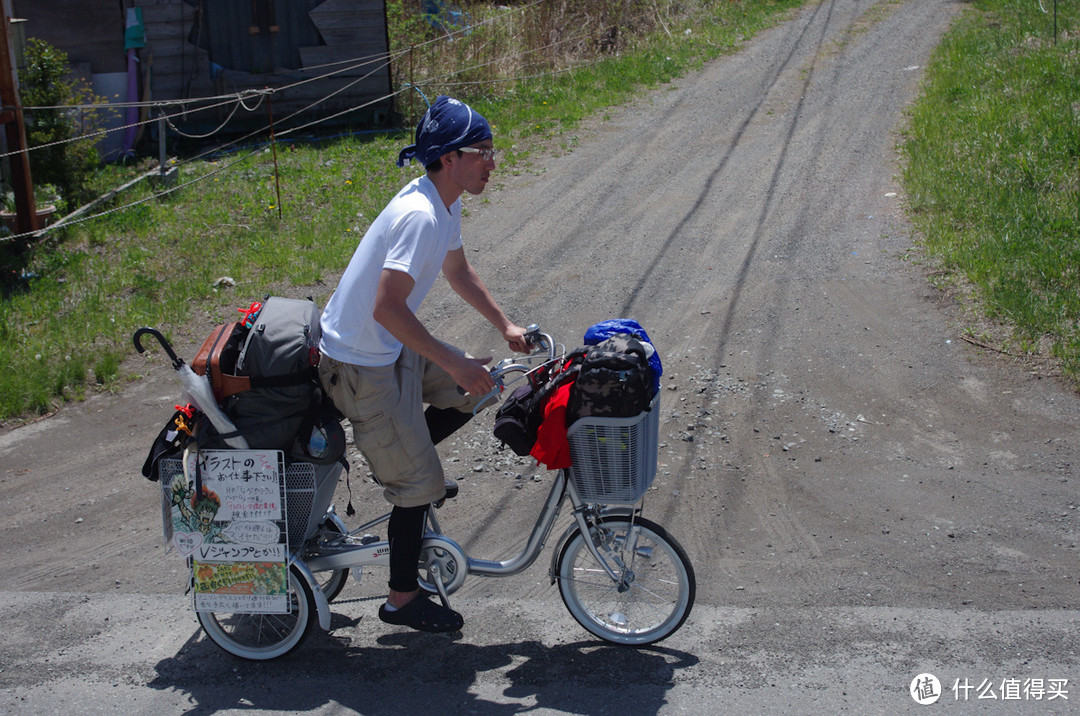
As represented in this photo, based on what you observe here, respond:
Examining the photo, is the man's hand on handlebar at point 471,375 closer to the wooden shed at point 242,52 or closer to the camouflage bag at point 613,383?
the camouflage bag at point 613,383

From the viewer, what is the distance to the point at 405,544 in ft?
11.7

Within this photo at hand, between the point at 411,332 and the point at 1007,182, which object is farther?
the point at 1007,182

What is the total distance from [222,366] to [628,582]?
179 cm

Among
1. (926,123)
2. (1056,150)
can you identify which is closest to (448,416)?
(1056,150)

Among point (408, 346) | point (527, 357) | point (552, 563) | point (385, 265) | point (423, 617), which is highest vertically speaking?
point (385, 265)

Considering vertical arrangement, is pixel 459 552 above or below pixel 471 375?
below

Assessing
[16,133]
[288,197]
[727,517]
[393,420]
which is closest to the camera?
[393,420]

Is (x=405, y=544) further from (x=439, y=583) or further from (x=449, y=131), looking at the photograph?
(x=449, y=131)

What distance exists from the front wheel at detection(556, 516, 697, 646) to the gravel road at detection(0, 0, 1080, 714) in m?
0.12

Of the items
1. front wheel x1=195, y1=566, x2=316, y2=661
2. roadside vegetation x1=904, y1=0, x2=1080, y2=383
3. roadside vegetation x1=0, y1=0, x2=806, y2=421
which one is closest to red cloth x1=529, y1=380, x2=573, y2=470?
front wheel x1=195, y1=566, x2=316, y2=661

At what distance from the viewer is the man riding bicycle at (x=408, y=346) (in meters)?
3.14

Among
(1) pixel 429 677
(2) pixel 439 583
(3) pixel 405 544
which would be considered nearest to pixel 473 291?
(3) pixel 405 544

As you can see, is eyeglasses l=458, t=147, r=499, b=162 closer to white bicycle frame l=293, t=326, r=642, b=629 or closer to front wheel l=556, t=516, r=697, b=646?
white bicycle frame l=293, t=326, r=642, b=629

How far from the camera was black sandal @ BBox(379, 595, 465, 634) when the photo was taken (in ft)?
11.8
